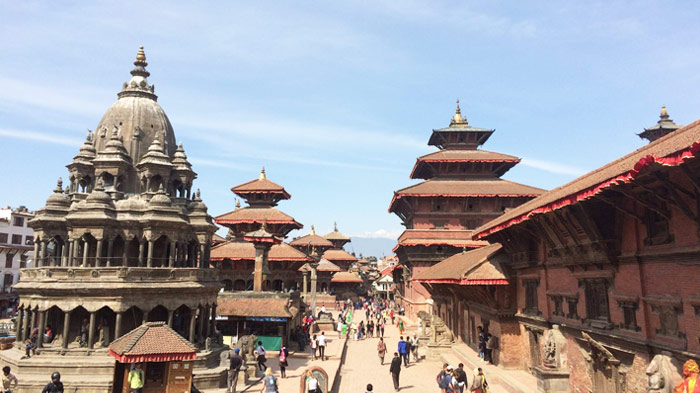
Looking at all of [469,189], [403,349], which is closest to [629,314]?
[403,349]

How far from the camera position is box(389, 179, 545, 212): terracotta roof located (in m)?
42.8

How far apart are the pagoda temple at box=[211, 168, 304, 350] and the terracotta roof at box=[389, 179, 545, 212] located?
11.5 metres

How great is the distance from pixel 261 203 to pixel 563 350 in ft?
116

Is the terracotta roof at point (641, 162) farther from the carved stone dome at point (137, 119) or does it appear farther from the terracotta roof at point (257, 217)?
the terracotta roof at point (257, 217)

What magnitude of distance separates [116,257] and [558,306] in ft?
63.4

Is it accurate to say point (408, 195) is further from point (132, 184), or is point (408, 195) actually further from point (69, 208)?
point (69, 208)

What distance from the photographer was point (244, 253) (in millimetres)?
40719

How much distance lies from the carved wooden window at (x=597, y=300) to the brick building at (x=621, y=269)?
3 centimetres

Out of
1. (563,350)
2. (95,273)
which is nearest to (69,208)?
(95,273)

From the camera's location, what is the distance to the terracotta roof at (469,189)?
42.8 meters

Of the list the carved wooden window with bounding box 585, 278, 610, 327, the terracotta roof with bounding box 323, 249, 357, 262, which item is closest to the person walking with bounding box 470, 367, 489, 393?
the carved wooden window with bounding box 585, 278, 610, 327

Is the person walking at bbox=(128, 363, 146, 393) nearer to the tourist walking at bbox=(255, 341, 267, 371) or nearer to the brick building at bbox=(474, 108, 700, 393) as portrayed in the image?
the tourist walking at bbox=(255, 341, 267, 371)

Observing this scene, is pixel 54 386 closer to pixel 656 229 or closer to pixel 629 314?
pixel 629 314

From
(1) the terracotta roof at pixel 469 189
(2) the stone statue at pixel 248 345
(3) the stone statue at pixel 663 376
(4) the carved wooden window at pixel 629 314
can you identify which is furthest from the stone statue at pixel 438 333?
(3) the stone statue at pixel 663 376
